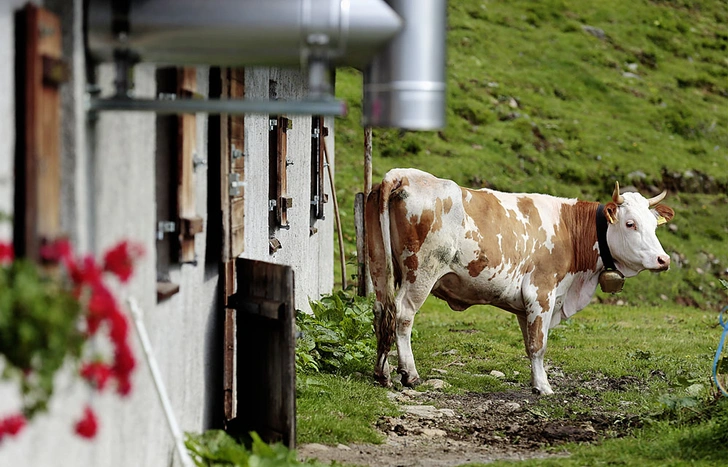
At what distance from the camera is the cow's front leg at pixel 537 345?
10070 millimetres

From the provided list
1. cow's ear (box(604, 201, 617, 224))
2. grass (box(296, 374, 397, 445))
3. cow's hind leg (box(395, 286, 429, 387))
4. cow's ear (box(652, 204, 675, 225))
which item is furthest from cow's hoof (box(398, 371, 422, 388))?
cow's ear (box(652, 204, 675, 225))

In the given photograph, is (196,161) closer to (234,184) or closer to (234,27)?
(234,184)

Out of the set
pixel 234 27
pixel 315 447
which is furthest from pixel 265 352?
pixel 234 27

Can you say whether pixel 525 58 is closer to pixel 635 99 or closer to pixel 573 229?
pixel 635 99

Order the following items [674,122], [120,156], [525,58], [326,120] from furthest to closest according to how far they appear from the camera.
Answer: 1. [525,58]
2. [674,122]
3. [326,120]
4. [120,156]

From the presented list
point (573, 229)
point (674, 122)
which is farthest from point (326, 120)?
point (674, 122)

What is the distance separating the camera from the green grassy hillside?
20.7 m

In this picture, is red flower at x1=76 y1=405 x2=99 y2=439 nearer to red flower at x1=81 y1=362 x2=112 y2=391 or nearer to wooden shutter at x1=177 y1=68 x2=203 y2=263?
red flower at x1=81 y1=362 x2=112 y2=391

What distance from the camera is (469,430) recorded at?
27.7 feet

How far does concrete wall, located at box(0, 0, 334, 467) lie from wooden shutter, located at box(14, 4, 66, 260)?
7 centimetres

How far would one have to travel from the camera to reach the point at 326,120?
15438 millimetres

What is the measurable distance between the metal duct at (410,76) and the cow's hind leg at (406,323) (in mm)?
5290

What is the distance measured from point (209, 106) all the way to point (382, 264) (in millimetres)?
5879

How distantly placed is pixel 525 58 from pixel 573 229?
56.5 ft
